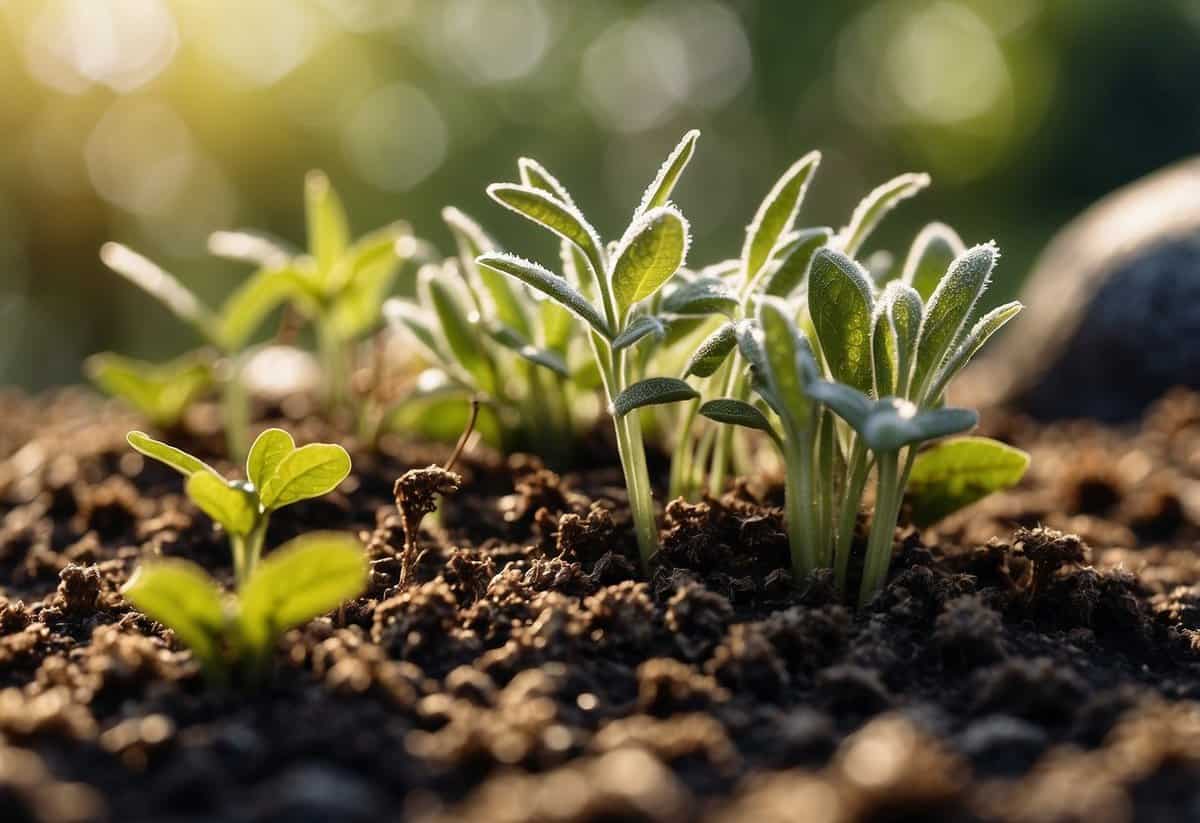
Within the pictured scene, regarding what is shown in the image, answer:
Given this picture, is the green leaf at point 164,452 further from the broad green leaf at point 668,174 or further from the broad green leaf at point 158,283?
the broad green leaf at point 158,283

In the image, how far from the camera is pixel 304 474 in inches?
69.9

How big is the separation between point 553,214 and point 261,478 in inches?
26.5

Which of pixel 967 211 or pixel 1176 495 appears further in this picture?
pixel 967 211

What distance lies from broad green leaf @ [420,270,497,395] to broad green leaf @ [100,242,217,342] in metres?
0.77

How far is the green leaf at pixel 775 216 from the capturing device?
6.98 ft

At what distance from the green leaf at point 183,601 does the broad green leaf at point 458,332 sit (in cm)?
122

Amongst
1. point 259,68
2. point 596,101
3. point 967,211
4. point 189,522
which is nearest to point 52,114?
point 259,68

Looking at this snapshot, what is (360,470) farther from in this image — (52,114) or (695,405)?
(52,114)

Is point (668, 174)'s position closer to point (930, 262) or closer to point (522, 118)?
point (930, 262)

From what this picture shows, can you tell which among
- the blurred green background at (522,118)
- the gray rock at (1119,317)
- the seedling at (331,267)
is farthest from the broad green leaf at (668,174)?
the blurred green background at (522,118)

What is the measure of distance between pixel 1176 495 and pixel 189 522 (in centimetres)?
275

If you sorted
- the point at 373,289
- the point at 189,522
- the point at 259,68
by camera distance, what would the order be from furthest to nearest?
the point at 259,68 → the point at 373,289 → the point at 189,522

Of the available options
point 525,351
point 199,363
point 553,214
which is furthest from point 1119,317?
point 199,363

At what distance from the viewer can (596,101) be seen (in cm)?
1623
